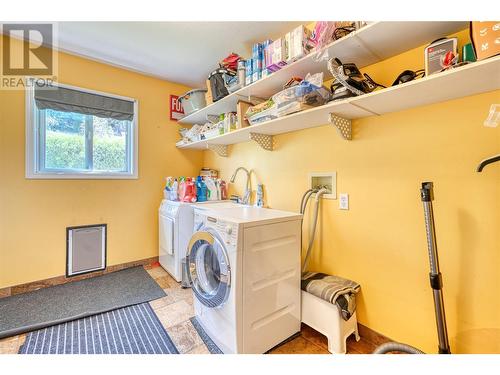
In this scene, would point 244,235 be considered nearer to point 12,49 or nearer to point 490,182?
point 490,182

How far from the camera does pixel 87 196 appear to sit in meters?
2.50

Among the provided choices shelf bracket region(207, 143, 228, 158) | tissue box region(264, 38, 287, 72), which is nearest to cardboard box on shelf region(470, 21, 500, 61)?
tissue box region(264, 38, 287, 72)

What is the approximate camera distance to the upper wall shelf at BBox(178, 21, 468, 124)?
3.66 feet

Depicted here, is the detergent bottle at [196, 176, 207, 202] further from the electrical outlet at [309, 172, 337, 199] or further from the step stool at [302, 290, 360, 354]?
the step stool at [302, 290, 360, 354]

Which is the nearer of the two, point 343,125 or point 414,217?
point 414,217

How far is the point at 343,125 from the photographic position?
154cm

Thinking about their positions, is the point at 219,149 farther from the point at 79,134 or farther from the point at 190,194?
the point at 79,134

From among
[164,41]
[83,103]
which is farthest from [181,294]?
[164,41]

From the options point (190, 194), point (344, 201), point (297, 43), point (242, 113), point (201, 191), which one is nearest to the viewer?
point (297, 43)

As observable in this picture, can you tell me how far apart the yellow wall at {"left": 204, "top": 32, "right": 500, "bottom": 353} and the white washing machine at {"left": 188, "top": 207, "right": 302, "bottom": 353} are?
0.44 metres

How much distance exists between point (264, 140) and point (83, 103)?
81.0 inches
